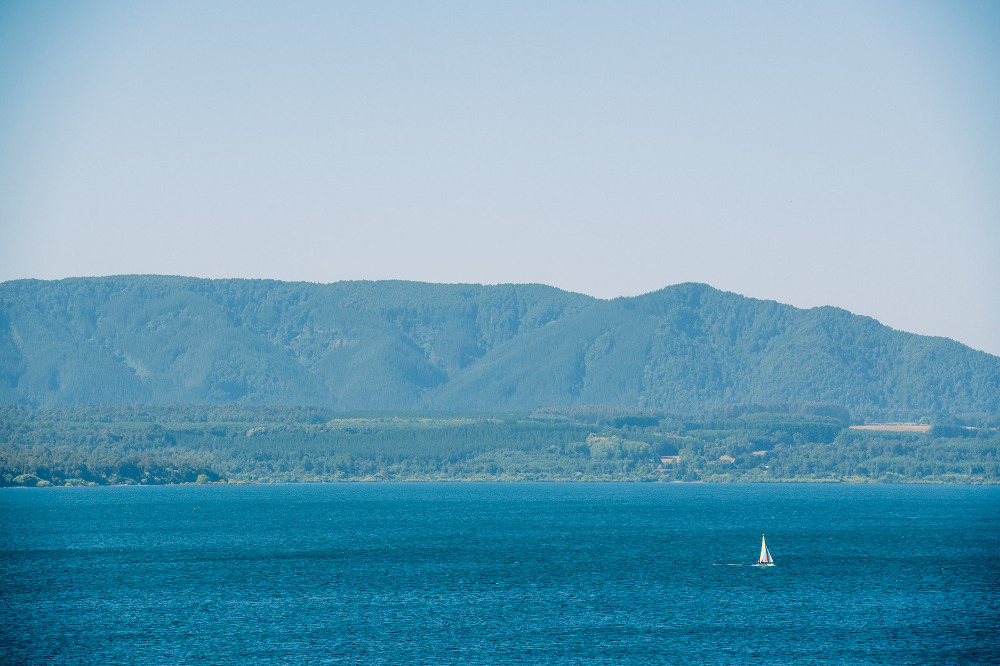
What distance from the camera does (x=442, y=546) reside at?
19300 centimetres

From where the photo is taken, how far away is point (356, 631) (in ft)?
365

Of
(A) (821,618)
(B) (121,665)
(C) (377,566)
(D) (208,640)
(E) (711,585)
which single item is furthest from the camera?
(C) (377,566)

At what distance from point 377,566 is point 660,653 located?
6706 cm

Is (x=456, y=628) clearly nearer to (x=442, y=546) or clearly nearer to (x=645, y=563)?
(x=645, y=563)

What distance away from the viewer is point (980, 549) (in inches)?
7515

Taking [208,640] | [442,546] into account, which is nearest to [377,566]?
[442,546]

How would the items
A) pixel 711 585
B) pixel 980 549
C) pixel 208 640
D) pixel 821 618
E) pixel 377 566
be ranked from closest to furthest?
pixel 208 640
pixel 821 618
pixel 711 585
pixel 377 566
pixel 980 549

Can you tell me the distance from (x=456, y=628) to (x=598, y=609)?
1722 cm

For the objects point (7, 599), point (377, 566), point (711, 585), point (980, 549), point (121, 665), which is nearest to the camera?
point (121, 665)

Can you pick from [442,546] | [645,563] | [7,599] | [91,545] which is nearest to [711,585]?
[645,563]

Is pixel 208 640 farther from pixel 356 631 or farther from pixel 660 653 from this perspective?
pixel 660 653

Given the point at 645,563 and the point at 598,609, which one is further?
the point at 645,563

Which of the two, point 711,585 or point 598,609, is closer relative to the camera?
point 598,609

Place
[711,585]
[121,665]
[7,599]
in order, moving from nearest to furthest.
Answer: [121,665] < [7,599] < [711,585]
